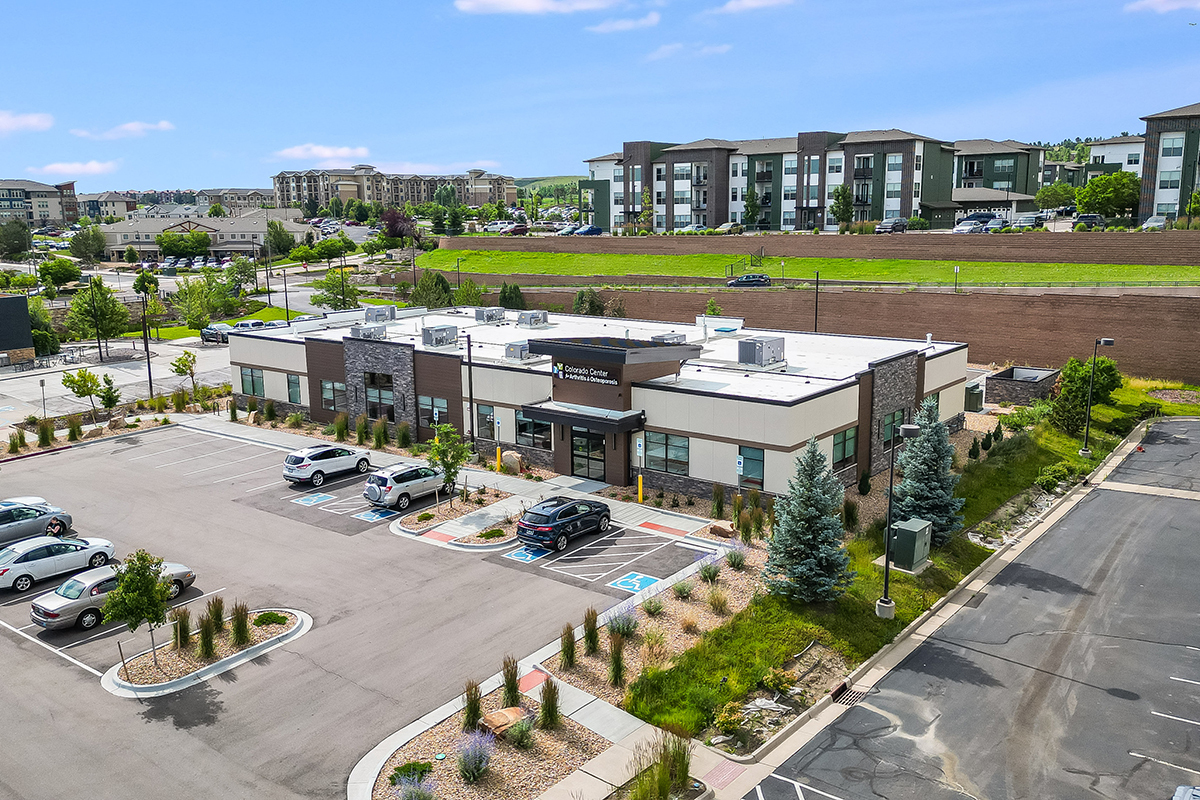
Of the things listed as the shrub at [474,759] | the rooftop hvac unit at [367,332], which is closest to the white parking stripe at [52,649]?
the shrub at [474,759]

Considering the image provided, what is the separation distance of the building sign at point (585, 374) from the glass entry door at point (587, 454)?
2091 millimetres

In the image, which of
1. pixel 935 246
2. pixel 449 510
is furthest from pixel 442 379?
pixel 935 246

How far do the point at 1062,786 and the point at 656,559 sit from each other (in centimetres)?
1341

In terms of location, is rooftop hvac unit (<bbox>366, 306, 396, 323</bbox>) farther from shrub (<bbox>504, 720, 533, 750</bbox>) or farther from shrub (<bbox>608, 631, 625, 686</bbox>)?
shrub (<bbox>504, 720, 533, 750</bbox>)

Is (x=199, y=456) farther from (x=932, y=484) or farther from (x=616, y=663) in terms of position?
(x=932, y=484)

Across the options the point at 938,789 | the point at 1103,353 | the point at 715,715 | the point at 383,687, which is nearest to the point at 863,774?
the point at 938,789

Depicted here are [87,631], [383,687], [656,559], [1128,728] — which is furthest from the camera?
[656,559]

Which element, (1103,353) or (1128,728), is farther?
(1103,353)

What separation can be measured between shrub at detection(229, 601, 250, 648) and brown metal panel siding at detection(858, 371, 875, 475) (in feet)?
76.7

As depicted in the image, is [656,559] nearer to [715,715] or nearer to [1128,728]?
[715,715]

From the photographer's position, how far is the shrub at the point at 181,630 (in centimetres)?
2191

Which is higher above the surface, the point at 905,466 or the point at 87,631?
the point at 905,466

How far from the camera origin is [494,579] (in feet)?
86.5

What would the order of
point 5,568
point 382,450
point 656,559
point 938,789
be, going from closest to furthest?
point 938,789 < point 5,568 < point 656,559 < point 382,450
